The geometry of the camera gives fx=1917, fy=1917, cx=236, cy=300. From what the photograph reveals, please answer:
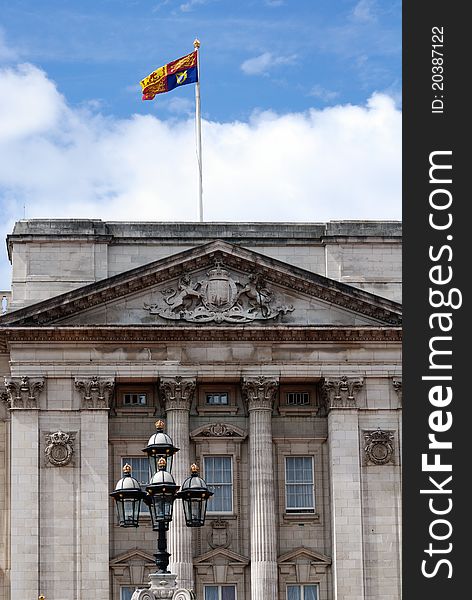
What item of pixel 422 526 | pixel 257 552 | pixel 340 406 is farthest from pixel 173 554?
pixel 422 526

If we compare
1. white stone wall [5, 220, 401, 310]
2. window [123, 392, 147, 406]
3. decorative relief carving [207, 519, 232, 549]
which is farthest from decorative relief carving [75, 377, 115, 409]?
decorative relief carving [207, 519, 232, 549]

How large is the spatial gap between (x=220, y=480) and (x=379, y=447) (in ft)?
18.5

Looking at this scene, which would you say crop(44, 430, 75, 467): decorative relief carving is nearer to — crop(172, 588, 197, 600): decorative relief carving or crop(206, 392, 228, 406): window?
crop(206, 392, 228, 406): window

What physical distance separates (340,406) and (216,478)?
4.98 metres

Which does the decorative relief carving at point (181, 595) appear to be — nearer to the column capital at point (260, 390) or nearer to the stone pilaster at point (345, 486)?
the stone pilaster at point (345, 486)

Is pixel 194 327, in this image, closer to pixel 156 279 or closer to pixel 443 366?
pixel 156 279

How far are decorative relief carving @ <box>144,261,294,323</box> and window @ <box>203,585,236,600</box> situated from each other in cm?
914

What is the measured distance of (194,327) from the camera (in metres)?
65.9

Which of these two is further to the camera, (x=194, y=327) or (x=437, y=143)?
(x=194, y=327)

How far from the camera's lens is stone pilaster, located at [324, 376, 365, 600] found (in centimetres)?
6500

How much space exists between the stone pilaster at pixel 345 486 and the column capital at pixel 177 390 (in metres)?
4.71

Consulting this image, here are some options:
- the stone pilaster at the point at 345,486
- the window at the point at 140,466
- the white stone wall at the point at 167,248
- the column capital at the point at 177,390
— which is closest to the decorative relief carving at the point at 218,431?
the column capital at the point at 177,390

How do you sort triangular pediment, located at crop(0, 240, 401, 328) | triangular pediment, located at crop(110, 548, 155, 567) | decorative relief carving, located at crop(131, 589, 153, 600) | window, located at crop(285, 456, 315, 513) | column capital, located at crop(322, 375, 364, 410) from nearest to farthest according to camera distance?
1. decorative relief carving, located at crop(131, 589, 153, 600)
2. triangular pediment, located at crop(110, 548, 155, 567)
3. triangular pediment, located at crop(0, 240, 401, 328)
4. column capital, located at crop(322, 375, 364, 410)
5. window, located at crop(285, 456, 315, 513)

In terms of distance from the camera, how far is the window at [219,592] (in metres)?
65.8
